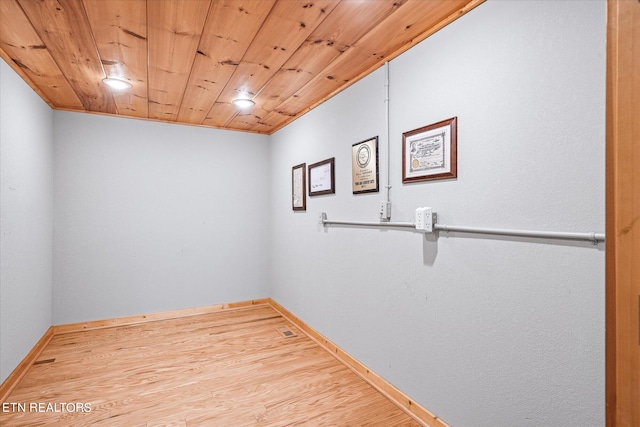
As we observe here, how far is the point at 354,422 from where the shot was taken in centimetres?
186

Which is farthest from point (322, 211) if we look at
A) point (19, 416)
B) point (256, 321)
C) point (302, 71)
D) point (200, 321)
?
point (19, 416)

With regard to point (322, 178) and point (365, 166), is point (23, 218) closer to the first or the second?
point (322, 178)

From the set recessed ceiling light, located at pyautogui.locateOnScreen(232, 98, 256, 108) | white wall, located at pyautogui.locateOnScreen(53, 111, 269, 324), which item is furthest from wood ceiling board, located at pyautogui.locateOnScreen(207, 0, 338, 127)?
white wall, located at pyautogui.locateOnScreen(53, 111, 269, 324)

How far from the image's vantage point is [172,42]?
6.35 feet

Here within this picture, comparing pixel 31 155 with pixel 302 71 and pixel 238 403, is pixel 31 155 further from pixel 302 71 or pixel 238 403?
pixel 238 403

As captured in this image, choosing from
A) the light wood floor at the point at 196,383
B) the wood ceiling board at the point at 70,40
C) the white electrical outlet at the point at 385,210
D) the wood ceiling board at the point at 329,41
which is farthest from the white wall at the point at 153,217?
the white electrical outlet at the point at 385,210

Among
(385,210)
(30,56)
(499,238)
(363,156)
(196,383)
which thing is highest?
(30,56)

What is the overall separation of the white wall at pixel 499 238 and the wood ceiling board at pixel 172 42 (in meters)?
1.23

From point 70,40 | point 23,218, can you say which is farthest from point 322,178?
point 23,218

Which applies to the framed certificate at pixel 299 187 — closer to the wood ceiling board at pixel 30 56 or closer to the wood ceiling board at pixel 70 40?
the wood ceiling board at pixel 70 40

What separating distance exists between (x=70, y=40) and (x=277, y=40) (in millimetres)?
1282

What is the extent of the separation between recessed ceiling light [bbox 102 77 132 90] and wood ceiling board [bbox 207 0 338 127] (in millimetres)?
809

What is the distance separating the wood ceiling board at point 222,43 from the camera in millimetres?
1624

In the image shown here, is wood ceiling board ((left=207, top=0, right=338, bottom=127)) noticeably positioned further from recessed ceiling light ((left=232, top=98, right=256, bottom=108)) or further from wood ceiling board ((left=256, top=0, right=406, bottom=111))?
recessed ceiling light ((left=232, top=98, right=256, bottom=108))
